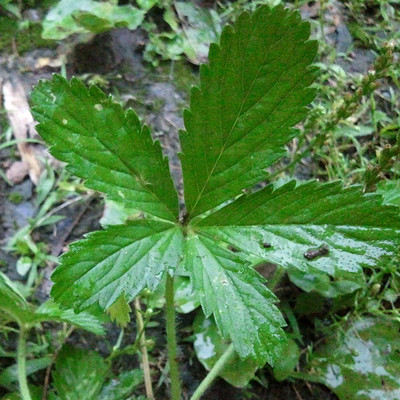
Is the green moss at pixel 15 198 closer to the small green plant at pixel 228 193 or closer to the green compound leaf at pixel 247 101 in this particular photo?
the small green plant at pixel 228 193

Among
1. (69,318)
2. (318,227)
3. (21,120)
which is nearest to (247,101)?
(318,227)

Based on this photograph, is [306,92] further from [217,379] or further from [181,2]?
[181,2]

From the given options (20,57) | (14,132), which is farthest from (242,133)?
(20,57)

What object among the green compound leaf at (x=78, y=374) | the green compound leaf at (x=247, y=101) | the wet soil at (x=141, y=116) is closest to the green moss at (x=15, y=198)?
the wet soil at (x=141, y=116)

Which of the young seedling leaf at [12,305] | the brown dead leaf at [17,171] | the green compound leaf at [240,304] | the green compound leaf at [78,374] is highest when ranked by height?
the brown dead leaf at [17,171]

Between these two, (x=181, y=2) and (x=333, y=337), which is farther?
(x=181, y=2)

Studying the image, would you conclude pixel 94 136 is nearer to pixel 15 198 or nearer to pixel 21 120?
pixel 15 198

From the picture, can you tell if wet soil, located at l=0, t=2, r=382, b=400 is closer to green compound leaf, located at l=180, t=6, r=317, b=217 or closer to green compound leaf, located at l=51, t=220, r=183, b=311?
green compound leaf, located at l=51, t=220, r=183, b=311
